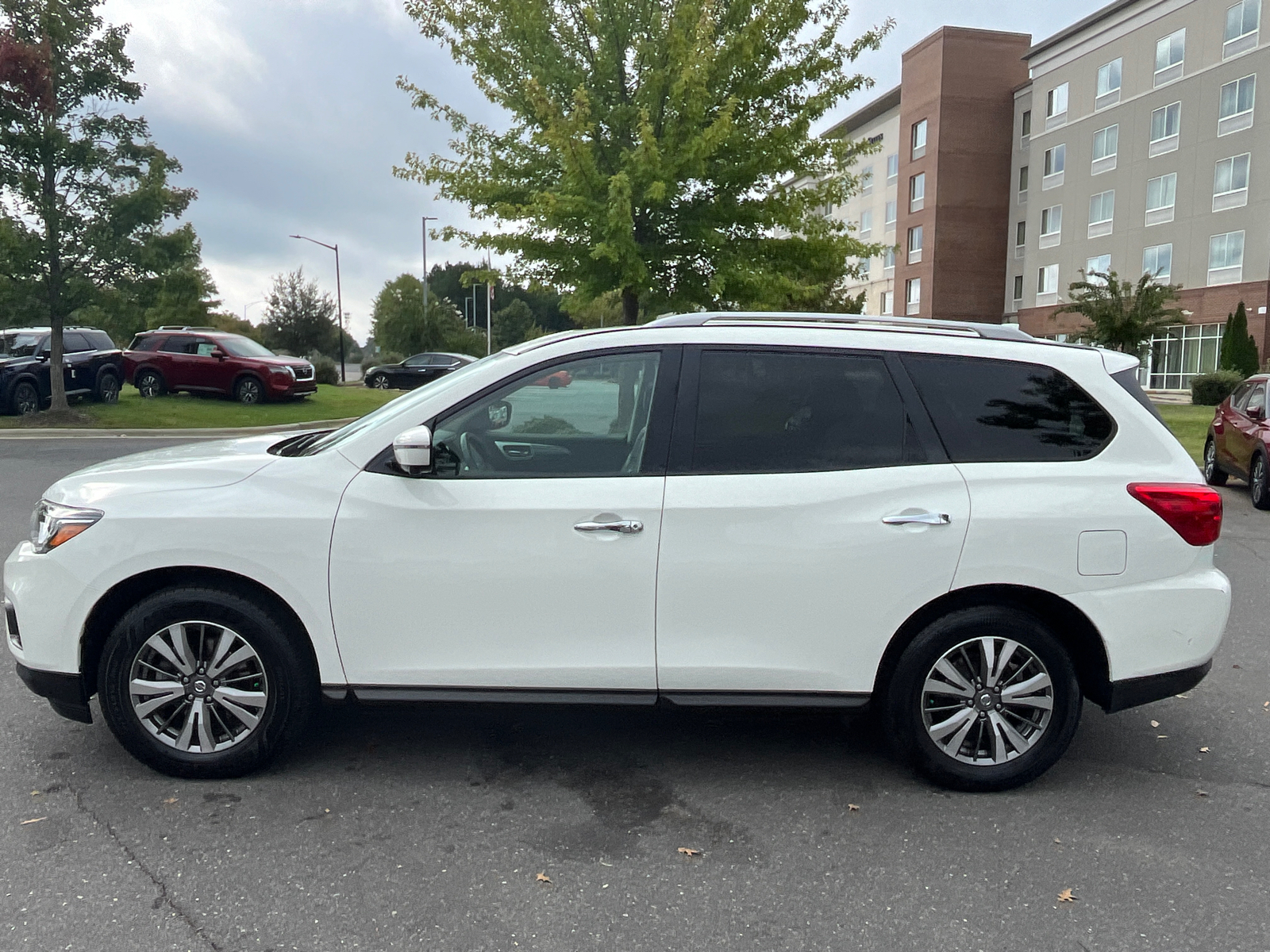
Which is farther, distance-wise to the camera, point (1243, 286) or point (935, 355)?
point (1243, 286)

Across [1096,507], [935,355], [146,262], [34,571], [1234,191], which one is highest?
[1234,191]

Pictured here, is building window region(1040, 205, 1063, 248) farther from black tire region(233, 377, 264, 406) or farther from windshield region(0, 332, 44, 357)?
windshield region(0, 332, 44, 357)

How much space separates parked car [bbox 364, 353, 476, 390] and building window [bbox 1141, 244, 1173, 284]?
28172 millimetres

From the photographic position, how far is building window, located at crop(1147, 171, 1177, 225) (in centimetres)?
4112

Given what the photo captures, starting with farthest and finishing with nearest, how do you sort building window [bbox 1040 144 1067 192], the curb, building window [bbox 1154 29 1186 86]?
building window [bbox 1040 144 1067 192]
building window [bbox 1154 29 1186 86]
the curb

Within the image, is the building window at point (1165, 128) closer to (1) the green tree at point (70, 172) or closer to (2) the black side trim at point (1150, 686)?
(1) the green tree at point (70, 172)

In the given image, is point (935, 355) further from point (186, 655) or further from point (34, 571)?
point (34, 571)

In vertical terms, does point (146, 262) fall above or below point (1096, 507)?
above

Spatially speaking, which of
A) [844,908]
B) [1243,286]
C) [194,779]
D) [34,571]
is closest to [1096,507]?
[844,908]

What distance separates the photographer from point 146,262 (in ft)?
65.1

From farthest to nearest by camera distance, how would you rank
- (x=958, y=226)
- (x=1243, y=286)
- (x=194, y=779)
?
1. (x=958, y=226)
2. (x=1243, y=286)
3. (x=194, y=779)

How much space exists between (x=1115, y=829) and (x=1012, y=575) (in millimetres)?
957

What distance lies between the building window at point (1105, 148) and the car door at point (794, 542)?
47109 mm

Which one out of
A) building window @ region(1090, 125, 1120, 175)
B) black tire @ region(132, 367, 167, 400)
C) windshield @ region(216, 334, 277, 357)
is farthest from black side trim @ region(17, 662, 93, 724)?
building window @ region(1090, 125, 1120, 175)
